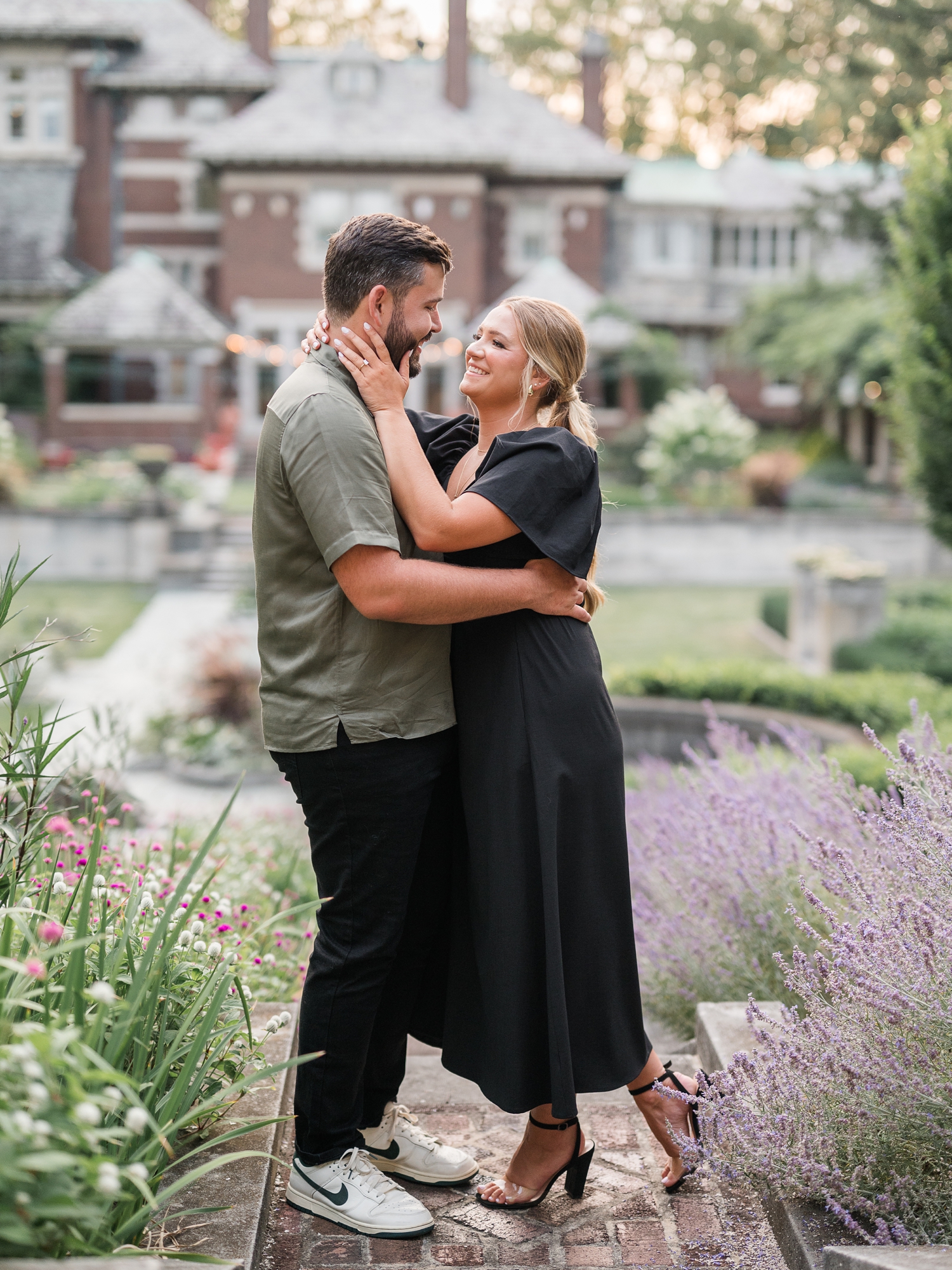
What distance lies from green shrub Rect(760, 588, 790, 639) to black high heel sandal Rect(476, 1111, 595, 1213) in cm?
Answer: 1205

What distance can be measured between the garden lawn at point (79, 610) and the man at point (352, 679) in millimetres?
8012

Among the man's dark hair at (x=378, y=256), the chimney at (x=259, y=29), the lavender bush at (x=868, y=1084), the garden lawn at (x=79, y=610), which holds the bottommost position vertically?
the garden lawn at (x=79, y=610)

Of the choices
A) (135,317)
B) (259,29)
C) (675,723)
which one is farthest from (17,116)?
(675,723)

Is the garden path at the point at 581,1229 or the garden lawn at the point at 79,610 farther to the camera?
the garden lawn at the point at 79,610

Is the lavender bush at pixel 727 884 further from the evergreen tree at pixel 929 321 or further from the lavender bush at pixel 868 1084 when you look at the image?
the evergreen tree at pixel 929 321

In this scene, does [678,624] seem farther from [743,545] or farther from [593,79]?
[593,79]

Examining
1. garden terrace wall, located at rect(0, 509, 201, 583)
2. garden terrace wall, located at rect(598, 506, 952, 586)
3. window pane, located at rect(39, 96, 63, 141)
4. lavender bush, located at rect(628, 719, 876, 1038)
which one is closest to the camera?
lavender bush, located at rect(628, 719, 876, 1038)

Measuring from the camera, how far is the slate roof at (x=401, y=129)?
27688mm

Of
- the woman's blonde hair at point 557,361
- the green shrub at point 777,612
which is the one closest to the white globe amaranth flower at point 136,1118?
the woman's blonde hair at point 557,361

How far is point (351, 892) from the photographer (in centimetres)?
263

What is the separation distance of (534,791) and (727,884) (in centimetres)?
123

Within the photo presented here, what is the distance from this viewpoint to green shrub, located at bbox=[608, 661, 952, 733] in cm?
802

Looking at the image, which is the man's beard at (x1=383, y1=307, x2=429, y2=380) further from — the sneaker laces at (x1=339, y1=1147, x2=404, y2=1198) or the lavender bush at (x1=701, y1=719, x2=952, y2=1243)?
the sneaker laces at (x1=339, y1=1147, x2=404, y2=1198)

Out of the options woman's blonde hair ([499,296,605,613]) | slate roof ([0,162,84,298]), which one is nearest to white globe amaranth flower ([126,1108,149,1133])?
woman's blonde hair ([499,296,605,613])
